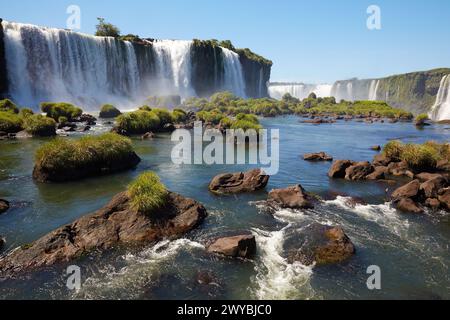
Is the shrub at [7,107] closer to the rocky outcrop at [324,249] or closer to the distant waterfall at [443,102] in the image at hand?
the rocky outcrop at [324,249]

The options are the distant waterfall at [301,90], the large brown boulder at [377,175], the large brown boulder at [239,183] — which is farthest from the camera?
the distant waterfall at [301,90]

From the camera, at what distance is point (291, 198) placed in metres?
19.2

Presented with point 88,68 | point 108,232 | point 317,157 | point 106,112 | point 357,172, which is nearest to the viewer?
point 108,232

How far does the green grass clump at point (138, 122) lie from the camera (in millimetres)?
45250

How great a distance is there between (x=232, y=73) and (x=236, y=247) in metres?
122

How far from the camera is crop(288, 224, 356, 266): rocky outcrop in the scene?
13.1 meters

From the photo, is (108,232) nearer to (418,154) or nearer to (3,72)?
(418,154)

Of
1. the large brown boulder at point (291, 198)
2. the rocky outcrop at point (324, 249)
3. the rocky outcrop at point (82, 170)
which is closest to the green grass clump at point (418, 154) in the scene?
the large brown boulder at point (291, 198)

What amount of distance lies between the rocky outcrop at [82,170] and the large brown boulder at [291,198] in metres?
12.9

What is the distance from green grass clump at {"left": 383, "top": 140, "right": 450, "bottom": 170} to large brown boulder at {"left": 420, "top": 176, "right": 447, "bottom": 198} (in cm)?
633

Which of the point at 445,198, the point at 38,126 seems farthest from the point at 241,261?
the point at 38,126

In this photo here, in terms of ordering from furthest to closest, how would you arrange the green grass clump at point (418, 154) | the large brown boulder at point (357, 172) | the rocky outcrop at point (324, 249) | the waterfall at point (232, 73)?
1. the waterfall at point (232, 73)
2. the green grass clump at point (418, 154)
3. the large brown boulder at point (357, 172)
4. the rocky outcrop at point (324, 249)

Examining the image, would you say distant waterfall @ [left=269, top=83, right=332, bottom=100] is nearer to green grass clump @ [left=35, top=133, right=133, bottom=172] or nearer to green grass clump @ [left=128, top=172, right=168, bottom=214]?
green grass clump @ [left=35, top=133, right=133, bottom=172]

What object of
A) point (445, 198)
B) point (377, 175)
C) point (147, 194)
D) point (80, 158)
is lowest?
point (445, 198)
